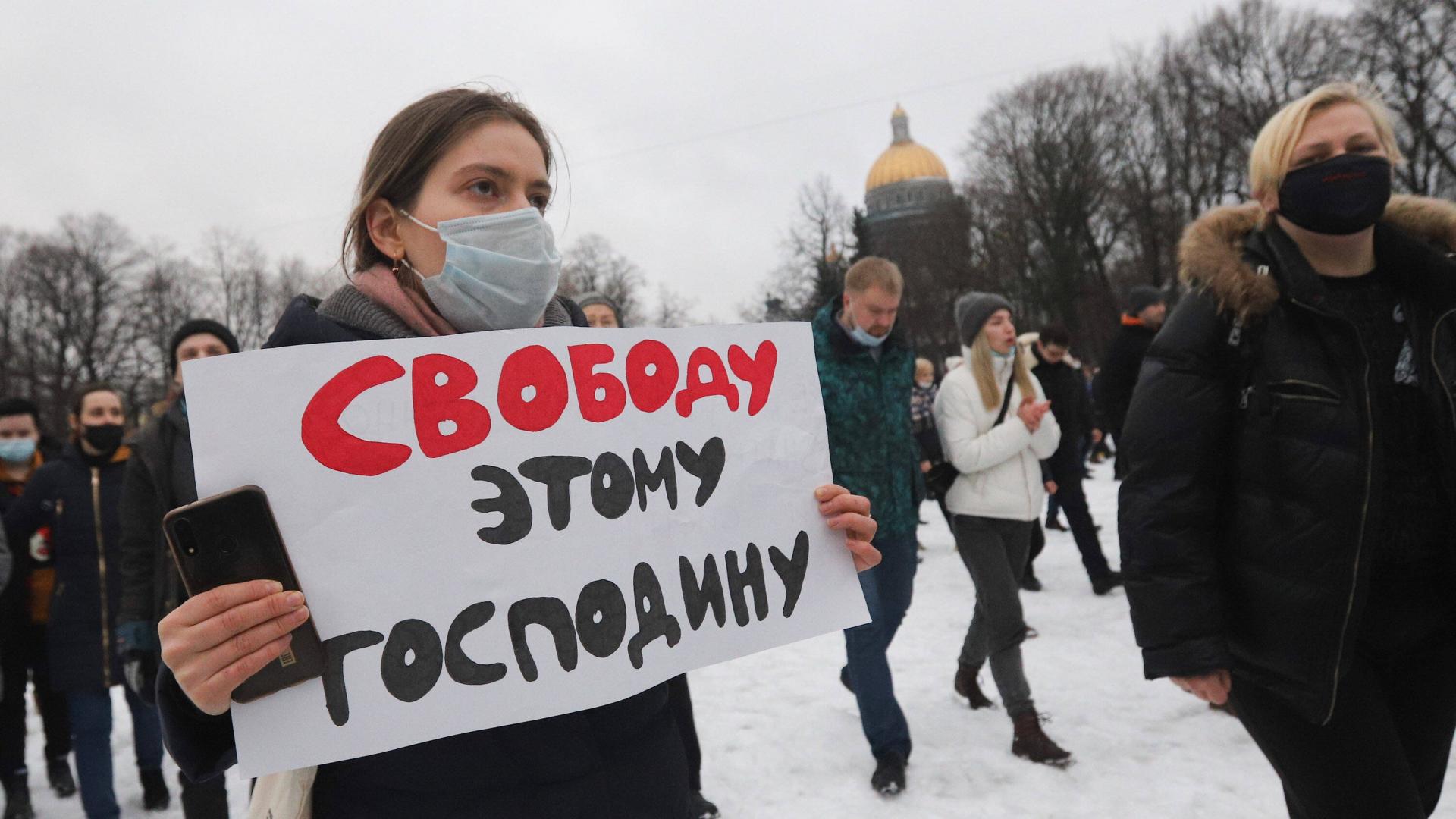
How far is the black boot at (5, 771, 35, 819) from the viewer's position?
3990 mm

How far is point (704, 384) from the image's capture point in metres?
1.44

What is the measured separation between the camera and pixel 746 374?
59.1 inches

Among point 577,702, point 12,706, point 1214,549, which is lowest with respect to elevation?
point 12,706

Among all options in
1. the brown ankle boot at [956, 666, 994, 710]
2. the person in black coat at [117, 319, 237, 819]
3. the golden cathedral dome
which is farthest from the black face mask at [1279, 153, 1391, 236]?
the golden cathedral dome

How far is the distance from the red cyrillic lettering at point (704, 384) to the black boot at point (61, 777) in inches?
188

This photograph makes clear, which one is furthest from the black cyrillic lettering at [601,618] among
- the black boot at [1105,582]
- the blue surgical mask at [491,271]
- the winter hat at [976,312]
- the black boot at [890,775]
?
the black boot at [1105,582]

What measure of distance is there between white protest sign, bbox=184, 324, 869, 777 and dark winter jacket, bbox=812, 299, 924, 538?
2.12 m

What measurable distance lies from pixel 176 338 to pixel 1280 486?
348cm

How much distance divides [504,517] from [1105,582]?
19.5 ft

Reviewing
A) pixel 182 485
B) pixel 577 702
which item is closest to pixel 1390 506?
pixel 577 702

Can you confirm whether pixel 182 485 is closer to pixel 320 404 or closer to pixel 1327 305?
pixel 320 404

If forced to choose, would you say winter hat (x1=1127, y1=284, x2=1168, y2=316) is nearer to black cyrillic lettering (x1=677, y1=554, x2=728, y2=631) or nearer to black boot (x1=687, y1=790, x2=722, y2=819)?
black boot (x1=687, y1=790, x2=722, y2=819)

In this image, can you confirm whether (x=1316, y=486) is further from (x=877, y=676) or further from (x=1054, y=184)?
(x=1054, y=184)

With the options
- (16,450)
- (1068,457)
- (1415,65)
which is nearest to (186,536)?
(16,450)
